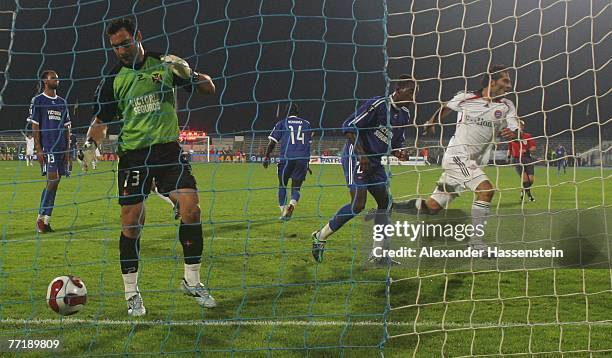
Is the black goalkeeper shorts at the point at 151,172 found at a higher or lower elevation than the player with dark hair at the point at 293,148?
higher

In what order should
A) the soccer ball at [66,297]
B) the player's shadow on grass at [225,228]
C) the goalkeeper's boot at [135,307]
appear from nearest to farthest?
the soccer ball at [66,297] < the goalkeeper's boot at [135,307] < the player's shadow on grass at [225,228]

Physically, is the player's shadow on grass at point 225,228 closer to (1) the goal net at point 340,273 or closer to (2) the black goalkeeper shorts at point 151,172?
(1) the goal net at point 340,273

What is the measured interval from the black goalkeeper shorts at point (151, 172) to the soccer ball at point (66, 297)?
69 centimetres

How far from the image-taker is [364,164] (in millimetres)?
6051

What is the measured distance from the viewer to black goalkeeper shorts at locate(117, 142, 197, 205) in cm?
437

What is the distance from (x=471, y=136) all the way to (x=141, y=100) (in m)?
3.88

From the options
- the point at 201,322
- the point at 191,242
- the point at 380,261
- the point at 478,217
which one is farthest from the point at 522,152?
the point at 201,322

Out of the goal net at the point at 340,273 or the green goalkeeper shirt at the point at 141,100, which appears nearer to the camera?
the goal net at the point at 340,273

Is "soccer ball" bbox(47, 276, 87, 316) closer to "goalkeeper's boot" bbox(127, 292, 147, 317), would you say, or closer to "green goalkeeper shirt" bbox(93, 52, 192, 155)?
"goalkeeper's boot" bbox(127, 292, 147, 317)

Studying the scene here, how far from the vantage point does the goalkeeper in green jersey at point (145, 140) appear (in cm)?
436

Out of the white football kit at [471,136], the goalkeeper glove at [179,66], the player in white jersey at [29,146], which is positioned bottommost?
the player in white jersey at [29,146]

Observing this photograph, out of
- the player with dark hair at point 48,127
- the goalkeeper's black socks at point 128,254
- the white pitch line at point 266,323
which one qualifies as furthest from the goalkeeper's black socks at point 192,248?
the player with dark hair at point 48,127

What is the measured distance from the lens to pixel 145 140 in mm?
4449

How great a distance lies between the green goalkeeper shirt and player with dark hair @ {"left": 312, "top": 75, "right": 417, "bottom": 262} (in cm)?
197
